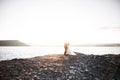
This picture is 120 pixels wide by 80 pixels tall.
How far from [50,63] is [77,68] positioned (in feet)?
8.79

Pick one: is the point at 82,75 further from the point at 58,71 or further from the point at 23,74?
the point at 23,74

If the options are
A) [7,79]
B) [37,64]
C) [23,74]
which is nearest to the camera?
[7,79]

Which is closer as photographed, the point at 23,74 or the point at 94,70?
the point at 23,74

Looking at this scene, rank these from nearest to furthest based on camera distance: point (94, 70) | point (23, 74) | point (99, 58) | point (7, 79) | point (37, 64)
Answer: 1. point (7, 79)
2. point (23, 74)
3. point (94, 70)
4. point (37, 64)
5. point (99, 58)

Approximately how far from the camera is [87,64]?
54.3ft

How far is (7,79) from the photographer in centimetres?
1287

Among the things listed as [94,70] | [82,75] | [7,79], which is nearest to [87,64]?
[94,70]

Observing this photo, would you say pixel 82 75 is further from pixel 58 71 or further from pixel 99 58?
pixel 99 58

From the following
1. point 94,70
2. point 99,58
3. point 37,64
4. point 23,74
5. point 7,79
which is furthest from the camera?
point 99,58

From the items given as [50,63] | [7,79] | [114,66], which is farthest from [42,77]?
[114,66]

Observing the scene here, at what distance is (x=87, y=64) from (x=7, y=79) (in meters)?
7.20

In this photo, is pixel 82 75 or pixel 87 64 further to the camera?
pixel 87 64

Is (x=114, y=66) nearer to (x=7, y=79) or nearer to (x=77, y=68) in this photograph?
(x=77, y=68)

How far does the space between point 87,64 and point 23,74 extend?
5.92 meters
